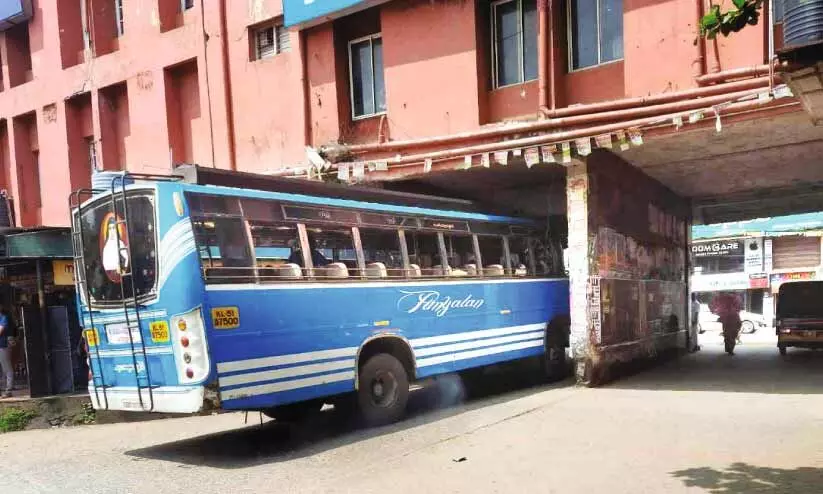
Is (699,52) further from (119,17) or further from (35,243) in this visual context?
(119,17)

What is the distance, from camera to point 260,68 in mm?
14445

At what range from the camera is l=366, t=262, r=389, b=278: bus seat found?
8.12 meters

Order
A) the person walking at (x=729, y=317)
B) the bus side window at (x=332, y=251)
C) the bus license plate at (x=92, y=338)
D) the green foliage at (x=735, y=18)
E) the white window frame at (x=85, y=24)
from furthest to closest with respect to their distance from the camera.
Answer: the white window frame at (x=85, y=24) → the person walking at (x=729, y=317) → the bus side window at (x=332, y=251) → the bus license plate at (x=92, y=338) → the green foliage at (x=735, y=18)

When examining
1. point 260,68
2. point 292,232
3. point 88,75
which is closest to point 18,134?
point 88,75

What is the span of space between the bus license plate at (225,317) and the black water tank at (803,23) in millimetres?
6060

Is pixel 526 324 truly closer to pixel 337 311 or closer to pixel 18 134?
pixel 337 311

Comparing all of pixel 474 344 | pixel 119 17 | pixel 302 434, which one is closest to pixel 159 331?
pixel 302 434

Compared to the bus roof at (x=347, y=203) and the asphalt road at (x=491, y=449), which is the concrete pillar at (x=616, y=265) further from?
the bus roof at (x=347, y=203)

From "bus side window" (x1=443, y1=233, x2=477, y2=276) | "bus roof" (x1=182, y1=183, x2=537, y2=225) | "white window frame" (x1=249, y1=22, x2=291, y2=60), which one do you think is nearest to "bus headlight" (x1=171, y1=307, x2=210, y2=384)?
"bus roof" (x1=182, y1=183, x2=537, y2=225)

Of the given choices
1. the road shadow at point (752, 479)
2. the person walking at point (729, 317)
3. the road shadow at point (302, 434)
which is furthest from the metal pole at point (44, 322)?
the person walking at point (729, 317)

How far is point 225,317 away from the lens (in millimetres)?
6430

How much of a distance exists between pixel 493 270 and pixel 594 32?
453 centimetres

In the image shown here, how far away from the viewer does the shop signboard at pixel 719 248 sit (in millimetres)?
31719

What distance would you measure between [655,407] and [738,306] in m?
9.26
